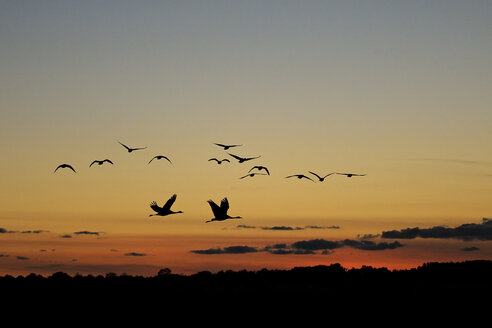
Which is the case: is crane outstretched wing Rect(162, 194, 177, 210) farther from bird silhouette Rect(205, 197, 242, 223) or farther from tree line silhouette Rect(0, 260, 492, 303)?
tree line silhouette Rect(0, 260, 492, 303)

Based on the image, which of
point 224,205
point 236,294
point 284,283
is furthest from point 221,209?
A: point 284,283

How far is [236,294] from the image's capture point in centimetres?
13775

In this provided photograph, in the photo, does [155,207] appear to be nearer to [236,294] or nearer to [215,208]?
[215,208]

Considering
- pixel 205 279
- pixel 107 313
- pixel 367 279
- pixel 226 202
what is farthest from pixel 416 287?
pixel 226 202

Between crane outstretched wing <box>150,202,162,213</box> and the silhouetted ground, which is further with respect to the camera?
the silhouetted ground

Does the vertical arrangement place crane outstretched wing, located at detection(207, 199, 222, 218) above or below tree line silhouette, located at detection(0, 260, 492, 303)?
above

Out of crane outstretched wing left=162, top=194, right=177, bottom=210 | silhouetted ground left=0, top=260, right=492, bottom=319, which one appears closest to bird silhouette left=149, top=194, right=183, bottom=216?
crane outstretched wing left=162, top=194, right=177, bottom=210

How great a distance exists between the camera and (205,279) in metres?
164

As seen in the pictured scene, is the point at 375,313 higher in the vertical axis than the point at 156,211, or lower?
lower

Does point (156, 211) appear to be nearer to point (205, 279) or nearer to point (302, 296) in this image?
point (302, 296)

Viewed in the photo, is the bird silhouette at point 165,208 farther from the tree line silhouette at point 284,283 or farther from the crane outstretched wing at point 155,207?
the tree line silhouette at point 284,283

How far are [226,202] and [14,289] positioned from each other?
70.8 meters

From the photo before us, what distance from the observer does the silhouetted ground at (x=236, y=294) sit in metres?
130

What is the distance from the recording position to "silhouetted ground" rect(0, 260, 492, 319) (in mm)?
130250
